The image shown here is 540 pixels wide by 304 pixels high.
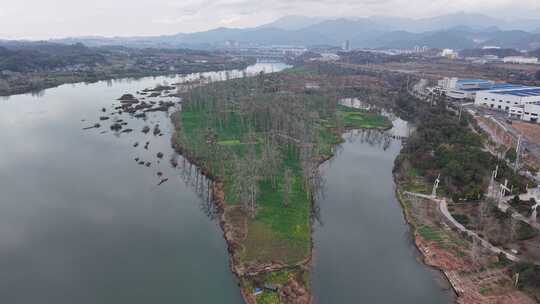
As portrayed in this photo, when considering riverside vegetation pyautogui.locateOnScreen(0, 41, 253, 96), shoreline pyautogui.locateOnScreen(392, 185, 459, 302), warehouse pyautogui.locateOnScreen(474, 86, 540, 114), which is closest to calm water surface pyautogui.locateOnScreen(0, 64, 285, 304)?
shoreline pyautogui.locateOnScreen(392, 185, 459, 302)

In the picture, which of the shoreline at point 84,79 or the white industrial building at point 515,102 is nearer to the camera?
the white industrial building at point 515,102

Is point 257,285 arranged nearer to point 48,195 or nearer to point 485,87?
point 48,195

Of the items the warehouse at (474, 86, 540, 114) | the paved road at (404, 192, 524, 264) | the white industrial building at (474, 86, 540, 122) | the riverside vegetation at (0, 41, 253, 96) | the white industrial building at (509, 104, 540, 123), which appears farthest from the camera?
the riverside vegetation at (0, 41, 253, 96)

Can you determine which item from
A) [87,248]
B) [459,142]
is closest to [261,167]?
[87,248]

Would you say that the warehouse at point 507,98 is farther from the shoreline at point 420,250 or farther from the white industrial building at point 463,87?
the shoreline at point 420,250

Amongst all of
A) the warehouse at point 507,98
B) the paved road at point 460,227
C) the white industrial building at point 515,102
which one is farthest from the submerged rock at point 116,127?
the warehouse at point 507,98

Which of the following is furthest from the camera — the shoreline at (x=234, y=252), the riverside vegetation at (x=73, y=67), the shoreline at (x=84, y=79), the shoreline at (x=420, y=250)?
the riverside vegetation at (x=73, y=67)

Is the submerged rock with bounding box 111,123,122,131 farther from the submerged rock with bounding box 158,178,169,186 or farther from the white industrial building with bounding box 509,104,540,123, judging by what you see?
the white industrial building with bounding box 509,104,540,123
